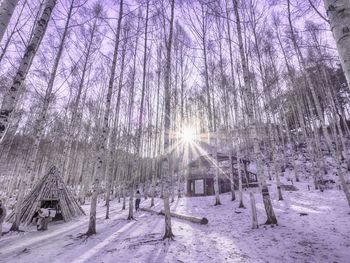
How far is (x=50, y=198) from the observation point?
11.5 metres

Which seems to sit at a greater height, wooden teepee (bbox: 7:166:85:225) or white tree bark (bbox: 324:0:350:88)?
white tree bark (bbox: 324:0:350:88)

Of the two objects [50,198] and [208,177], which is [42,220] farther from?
[208,177]

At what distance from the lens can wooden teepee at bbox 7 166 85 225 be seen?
35.3 ft

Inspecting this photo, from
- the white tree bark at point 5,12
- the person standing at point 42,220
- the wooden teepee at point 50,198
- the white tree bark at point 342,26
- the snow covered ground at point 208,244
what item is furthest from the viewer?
the wooden teepee at point 50,198

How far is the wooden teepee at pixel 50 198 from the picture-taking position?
1077 cm

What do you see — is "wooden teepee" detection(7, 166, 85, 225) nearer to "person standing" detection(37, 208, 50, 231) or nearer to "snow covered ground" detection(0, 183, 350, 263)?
"person standing" detection(37, 208, 50, 231)

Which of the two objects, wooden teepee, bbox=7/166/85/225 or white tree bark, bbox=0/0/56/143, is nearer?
white tree bark, bbox=0/0/56/143

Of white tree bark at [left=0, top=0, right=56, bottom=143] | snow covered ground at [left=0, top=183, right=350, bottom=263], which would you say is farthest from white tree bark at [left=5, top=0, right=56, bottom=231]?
snow covered ground at [left=0, top=183, right=350, bottom=263]

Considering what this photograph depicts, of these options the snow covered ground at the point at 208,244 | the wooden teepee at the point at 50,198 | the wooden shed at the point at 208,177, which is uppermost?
the wooden shed at the point at 208,177

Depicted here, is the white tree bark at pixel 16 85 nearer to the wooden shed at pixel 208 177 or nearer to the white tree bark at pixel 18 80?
the white tree bark at pixel 18 80

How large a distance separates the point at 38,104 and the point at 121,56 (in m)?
14.3

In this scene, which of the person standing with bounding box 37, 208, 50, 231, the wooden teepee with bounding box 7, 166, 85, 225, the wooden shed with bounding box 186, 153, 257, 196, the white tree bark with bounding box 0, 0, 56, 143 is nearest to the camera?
the white tree bark with bounding box 0, 0, 56, 143

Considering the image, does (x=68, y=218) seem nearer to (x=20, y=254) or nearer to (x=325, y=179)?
(x=20, y=254)

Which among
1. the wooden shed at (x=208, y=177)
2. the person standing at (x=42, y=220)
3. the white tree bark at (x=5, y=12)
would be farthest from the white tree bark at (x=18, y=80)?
the wooden shed at (x=208, y=177)
